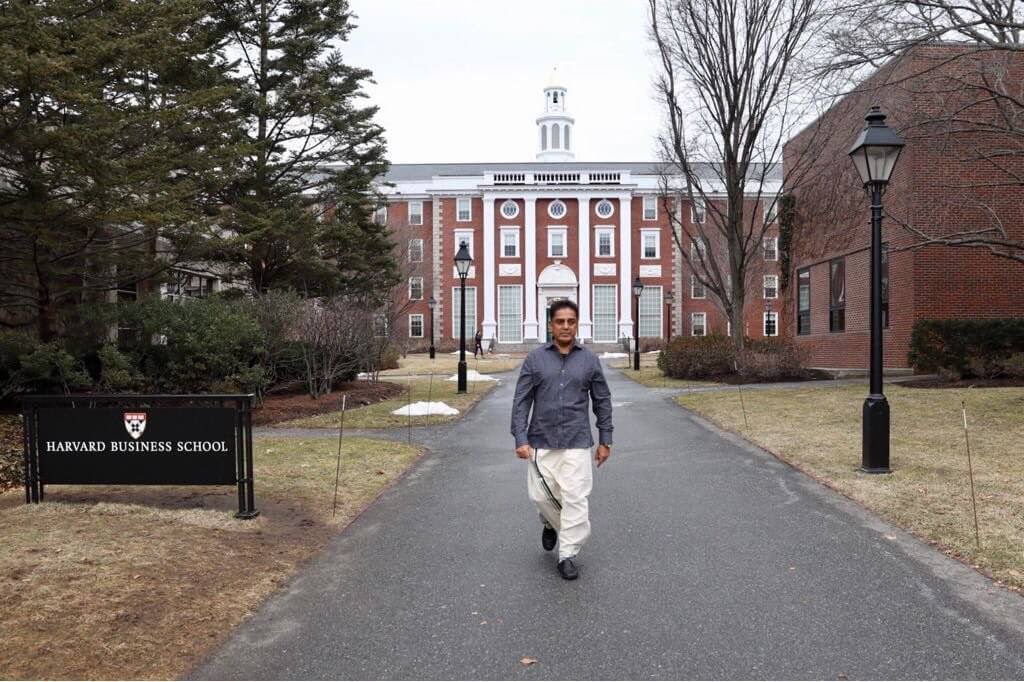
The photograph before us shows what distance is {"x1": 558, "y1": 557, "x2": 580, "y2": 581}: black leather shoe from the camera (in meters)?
5.05

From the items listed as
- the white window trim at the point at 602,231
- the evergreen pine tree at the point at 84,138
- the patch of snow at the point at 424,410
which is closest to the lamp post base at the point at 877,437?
the patch of snow at the point at 424,410

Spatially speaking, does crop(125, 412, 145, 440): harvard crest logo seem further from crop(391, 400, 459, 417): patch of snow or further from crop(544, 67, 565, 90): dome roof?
crop(544, 67, 565, 90): dome roof

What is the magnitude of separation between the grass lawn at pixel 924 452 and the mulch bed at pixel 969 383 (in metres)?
0.79

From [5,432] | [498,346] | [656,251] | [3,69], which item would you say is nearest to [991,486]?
[3,69]

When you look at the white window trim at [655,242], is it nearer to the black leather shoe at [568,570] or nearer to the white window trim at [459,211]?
the white window trim at [459,211]

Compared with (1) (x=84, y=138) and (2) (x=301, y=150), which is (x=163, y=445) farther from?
(2) (x=301, y=150)

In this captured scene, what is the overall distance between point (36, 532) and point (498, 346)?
51897mm

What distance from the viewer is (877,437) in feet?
28.3

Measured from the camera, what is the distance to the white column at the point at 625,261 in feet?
197

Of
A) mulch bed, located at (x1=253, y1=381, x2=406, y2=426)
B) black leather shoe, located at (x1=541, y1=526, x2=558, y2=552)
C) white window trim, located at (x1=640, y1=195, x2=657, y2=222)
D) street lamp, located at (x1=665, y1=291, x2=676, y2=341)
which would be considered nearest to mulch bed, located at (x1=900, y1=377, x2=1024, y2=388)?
mulch bed, located at (x1=253, y1=381, x2=406, y2=426)

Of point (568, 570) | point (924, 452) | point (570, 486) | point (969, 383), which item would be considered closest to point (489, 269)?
point (969, 383)

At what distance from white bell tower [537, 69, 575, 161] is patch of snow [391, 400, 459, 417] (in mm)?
58326

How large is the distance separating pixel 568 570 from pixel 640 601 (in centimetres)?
58

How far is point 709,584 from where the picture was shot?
4.96m
